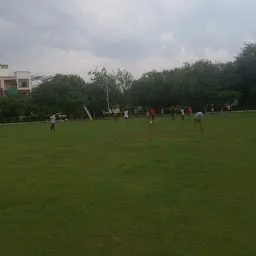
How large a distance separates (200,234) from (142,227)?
89cm

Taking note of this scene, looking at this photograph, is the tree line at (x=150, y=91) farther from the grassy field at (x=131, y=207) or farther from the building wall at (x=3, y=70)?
the grassy field at (x=131, y=207)

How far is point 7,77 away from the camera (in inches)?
4296

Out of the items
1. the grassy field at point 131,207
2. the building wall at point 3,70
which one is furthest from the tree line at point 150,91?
the grassy field at point 131,207

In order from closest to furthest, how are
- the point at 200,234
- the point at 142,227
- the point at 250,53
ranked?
the point at 200,234 → the point at 142,227 → the point at 250,53

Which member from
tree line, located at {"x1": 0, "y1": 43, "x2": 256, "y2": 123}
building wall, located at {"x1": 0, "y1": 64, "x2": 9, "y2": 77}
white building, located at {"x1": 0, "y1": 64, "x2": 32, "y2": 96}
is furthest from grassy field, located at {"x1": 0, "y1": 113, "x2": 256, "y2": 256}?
building wall, located at {"x1": 0, "y1": 64, "x2": 9, "y2": 77}

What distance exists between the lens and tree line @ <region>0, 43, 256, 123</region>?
72.1 meters

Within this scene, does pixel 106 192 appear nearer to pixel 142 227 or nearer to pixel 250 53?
pixel 142 227

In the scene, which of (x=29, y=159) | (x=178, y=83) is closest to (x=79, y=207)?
(x=29, y=159)

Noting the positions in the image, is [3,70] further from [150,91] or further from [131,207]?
[131,207]

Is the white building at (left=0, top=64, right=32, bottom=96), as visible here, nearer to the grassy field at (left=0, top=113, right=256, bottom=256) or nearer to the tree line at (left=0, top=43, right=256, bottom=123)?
the tree line at (left=0, top=43, right=256, bottom=123)

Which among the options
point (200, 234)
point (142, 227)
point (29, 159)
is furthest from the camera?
point (29, 159)

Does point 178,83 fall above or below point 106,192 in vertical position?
above

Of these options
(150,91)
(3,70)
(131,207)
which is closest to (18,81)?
(3,70)

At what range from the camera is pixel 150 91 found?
83.8m
